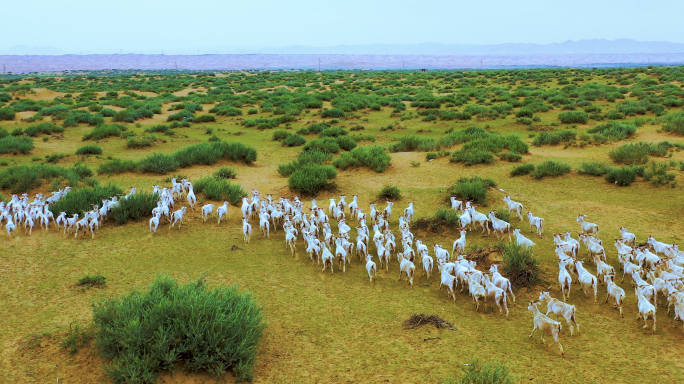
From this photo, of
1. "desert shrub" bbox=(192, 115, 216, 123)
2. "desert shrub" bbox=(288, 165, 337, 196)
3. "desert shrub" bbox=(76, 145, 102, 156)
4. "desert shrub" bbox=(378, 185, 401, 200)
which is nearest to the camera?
"desert shrub" bbox=(378, 185, 401, 200)

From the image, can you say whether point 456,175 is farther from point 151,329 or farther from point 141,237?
point 151,329

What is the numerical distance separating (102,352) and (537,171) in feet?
48.0

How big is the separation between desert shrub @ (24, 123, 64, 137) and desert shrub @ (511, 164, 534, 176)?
25.3 meters

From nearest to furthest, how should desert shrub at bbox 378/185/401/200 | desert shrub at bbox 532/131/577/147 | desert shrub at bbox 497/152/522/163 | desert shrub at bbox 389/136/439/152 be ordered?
desert shrub at bbox 378/185/401/200 → desert shrub at bbox 497/152/522/163 → desert shrub at bbox 389/136/439/152 → desert shrub at bbox 532/131/577/147

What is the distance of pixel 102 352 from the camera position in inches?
235

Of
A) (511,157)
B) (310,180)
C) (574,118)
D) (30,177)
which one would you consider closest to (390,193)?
(310,180)

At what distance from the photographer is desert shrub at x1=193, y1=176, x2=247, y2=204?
14.3 meters

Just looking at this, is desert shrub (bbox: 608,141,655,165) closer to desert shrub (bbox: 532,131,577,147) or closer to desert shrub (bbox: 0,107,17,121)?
desert shrub (bbox: 532,131,577,147)

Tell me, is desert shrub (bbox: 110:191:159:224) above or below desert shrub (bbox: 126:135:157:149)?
below

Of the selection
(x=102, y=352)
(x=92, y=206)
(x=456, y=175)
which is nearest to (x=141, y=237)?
(x=92, y=206)

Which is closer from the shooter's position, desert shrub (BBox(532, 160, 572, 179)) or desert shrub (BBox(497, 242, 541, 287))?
desert shrub (BBox(497, 242, 541, 287))

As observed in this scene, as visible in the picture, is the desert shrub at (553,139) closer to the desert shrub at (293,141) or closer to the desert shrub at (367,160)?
the desert shrub at (367,160)

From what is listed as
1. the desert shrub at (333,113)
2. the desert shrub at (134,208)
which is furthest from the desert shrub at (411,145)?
the desert shrub at (134,208)

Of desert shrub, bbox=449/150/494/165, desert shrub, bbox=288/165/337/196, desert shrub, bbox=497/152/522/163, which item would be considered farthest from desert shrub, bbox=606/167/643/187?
desert shrub, bbox=288/165/337/196
